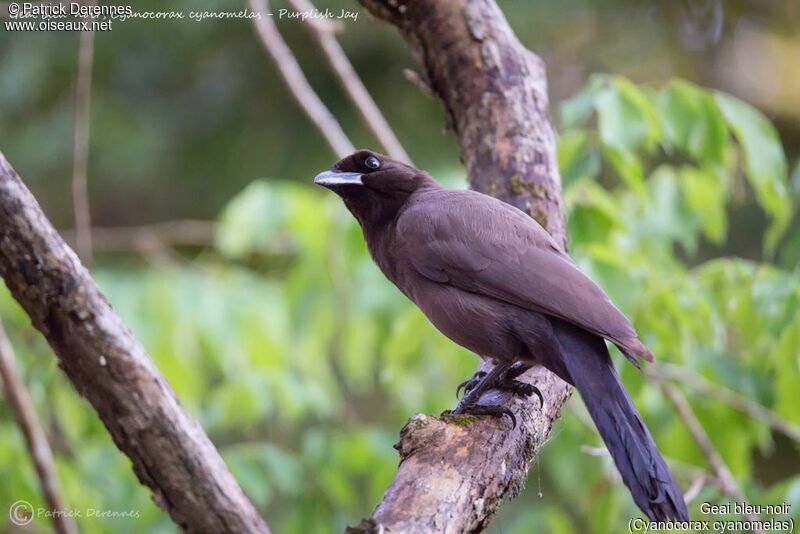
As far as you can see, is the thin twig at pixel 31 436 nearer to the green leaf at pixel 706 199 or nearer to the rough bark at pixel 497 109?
the rough bark at pixel 497 109

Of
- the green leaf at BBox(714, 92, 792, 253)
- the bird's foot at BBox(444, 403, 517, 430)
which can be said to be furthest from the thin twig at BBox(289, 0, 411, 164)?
the bird's foot at BBox(444, 403, 517, 430)

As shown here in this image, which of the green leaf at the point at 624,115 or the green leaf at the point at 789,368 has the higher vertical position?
the green leaf at the point at 624,115

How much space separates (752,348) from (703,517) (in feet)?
2.51

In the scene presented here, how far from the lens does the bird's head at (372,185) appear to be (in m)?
4.07

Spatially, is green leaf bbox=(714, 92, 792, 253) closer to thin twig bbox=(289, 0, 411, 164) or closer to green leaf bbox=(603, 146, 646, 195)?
green leaf bbox=(603, 146, 646, 195)

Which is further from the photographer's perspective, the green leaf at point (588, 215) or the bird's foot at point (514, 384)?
the green leaf at point (588, 215)

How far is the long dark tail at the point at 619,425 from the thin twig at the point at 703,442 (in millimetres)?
1014

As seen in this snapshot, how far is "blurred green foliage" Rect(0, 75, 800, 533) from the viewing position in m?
4.04

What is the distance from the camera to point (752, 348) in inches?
166

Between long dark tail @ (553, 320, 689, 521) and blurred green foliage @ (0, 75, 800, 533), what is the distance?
2.66 ft

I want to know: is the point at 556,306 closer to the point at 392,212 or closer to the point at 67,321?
the point at 392,212

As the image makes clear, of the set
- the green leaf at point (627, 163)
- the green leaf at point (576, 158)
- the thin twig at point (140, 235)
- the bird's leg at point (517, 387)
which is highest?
the thin twig at point (140, 235)

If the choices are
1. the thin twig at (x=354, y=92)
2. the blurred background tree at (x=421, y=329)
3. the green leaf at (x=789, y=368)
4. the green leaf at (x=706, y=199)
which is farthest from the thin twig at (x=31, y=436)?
the green leaf at (x=706, y=199)

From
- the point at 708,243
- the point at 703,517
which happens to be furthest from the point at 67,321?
the point at 708,243
